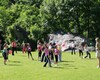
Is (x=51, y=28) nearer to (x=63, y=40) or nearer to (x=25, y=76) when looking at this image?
(x=63, y=40)

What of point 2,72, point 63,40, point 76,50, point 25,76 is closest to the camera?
point 25,76

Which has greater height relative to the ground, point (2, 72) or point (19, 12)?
point (19, 12)

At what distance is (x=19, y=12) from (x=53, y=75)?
44288mm

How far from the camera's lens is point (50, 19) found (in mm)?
58188

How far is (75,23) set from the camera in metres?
62.4

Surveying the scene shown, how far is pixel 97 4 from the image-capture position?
195ft

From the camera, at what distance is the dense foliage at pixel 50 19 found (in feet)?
187

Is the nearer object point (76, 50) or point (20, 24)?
point (76, 50)

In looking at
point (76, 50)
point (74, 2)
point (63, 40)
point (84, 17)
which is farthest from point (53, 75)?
point (84, 17)

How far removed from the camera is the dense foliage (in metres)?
57.0

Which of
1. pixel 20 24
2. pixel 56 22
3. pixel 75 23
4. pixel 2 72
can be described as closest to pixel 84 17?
pixel 75 23

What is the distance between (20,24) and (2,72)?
3667 cm

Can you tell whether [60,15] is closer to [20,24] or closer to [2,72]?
[20,24]

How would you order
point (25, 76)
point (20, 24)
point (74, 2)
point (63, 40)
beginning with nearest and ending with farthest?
1. point (25, 76)
2. point (63, 40)
3. point (74, 2)
4. point (20, 24)
